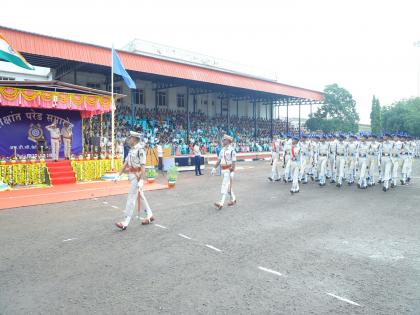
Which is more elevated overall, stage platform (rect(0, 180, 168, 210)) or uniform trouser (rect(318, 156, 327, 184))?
uniform trouser (rect(318, 156, 327, 184))

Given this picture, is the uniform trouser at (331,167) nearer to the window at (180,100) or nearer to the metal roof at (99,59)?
the metal roof at (99,59)

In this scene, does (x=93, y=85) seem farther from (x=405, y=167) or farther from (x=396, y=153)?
(x=405, y=167)

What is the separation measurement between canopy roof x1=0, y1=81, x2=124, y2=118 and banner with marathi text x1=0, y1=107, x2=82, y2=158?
2135 millimetres

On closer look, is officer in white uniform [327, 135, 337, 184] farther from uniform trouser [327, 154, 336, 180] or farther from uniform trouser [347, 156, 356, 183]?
uniform trouser [347, 156, 356, 183]

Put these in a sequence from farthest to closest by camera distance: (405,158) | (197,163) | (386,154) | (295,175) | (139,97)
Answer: (139,97), (197,163), (405,158), (386,154), (295,175)

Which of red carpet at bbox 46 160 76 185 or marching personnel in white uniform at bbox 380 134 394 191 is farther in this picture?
red carpet at bbox 46 160 76 185

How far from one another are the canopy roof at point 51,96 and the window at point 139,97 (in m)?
17.2

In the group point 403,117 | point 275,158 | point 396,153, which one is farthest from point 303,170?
point 403,117

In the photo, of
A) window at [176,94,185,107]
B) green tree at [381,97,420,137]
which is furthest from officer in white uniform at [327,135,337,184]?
green tree at [381,97,420,137]

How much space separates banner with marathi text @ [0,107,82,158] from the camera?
16.7 metres

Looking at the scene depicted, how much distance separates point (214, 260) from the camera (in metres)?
5.36

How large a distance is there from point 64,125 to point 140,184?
1275 cm

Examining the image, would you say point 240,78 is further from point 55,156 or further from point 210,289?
point 210,289

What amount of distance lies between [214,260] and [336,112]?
46.2 m
